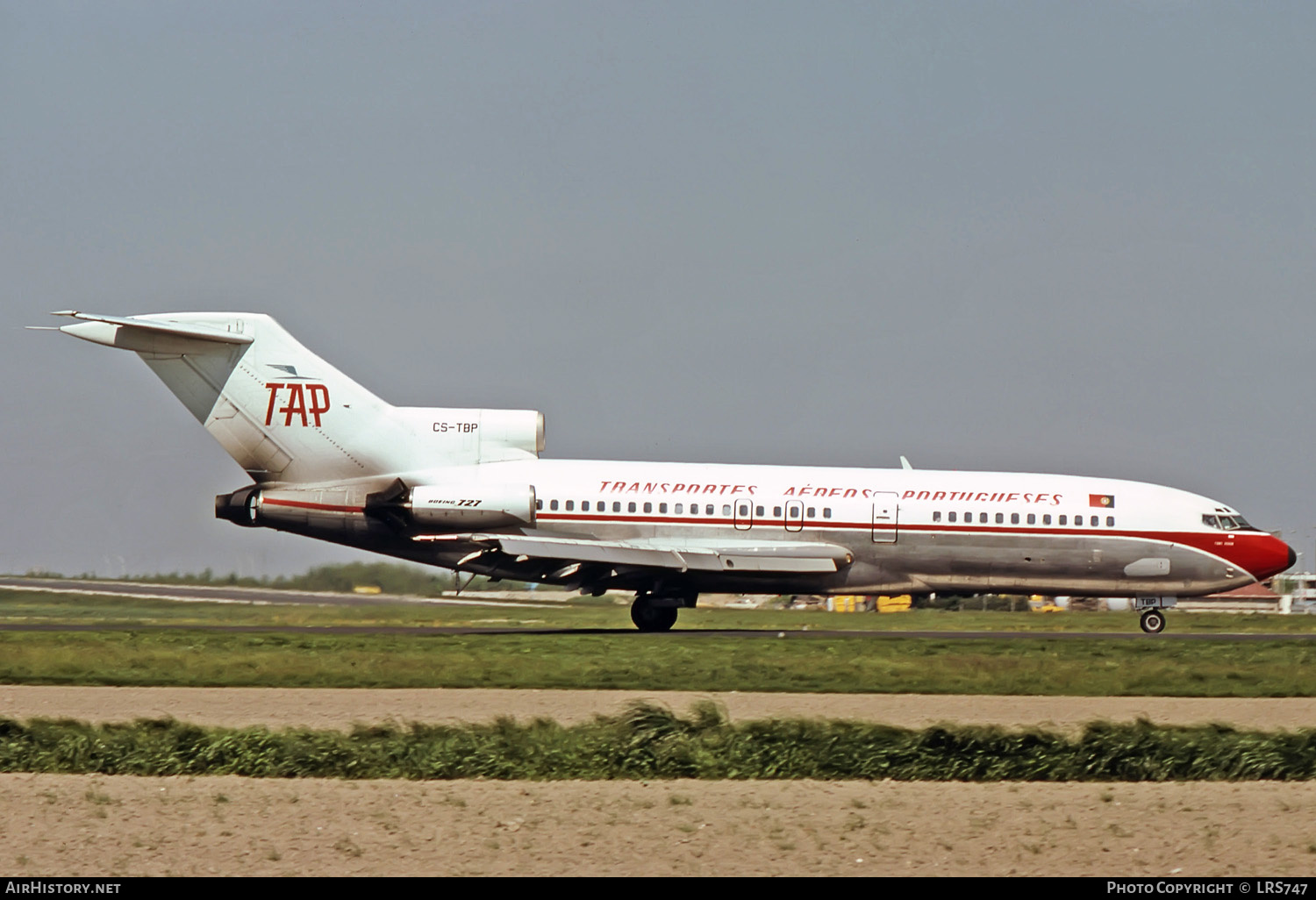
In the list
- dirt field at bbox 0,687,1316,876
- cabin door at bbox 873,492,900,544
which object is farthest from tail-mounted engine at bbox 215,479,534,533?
dirt field at bbox 0,687,1316,876

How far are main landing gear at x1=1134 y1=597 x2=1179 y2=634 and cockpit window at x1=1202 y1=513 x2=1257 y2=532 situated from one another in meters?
2.04

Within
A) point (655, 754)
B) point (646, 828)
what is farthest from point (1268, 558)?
point (646, 828)

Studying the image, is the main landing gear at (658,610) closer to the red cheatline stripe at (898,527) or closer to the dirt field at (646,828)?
the red cheatline stripe at (898,527)

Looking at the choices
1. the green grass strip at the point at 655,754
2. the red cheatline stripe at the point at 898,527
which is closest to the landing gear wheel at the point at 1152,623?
the red cheatline stripe at the point at 898,527

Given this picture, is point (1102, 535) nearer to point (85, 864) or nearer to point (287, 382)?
point (287, 382)

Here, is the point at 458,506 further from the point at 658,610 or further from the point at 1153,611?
the point at 1153,611

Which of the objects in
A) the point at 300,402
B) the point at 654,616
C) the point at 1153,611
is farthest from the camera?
the point at 300,402

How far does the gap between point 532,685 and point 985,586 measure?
665 inches

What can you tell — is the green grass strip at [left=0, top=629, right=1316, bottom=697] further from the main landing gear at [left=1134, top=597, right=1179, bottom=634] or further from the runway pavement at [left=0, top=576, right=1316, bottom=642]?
the main landing gear at [left=1134, top=597, right=1179, bottom=634]

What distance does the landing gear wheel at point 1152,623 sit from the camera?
124 ft

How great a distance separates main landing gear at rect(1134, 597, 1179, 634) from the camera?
3788 cm

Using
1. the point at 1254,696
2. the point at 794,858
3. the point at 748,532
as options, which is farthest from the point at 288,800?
the point at 748,532

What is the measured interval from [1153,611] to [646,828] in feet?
91.1

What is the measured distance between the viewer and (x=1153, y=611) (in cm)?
3841
